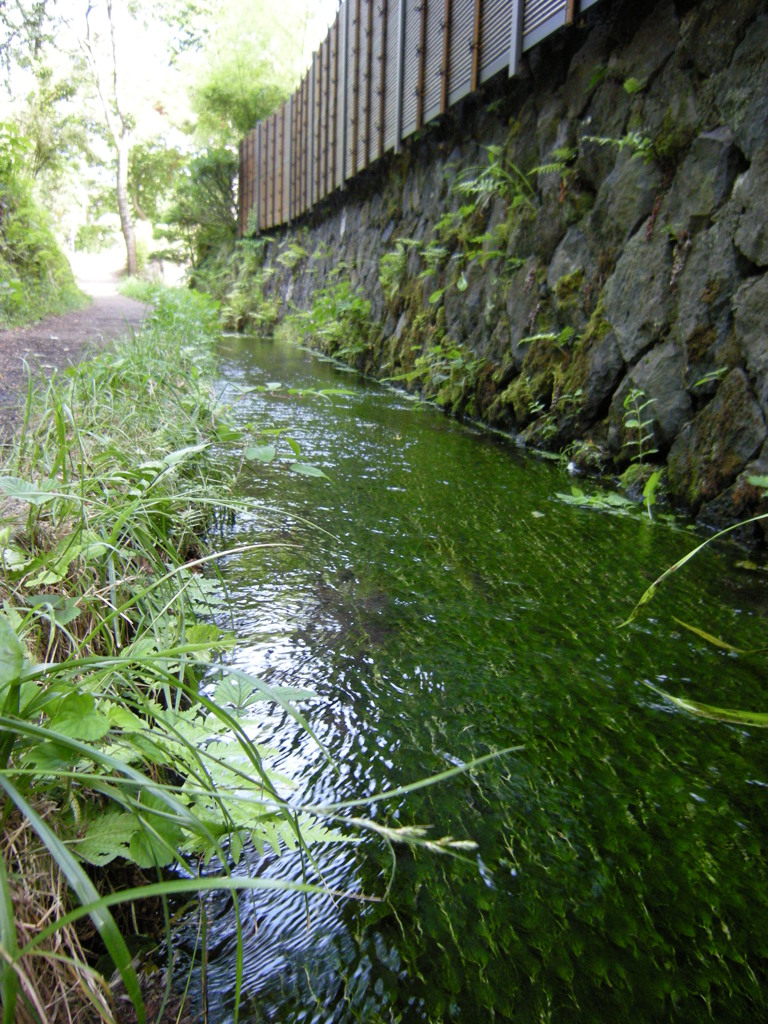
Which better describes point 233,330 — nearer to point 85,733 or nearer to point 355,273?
point 355,273

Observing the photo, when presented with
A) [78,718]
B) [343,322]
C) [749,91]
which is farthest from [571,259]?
[343,322]

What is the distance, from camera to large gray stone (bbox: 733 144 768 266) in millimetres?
2516

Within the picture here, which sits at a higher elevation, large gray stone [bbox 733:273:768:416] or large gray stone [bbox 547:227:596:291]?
large gray stone [bbox 547:227:596:291]

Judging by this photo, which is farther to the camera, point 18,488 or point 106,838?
point 18,488

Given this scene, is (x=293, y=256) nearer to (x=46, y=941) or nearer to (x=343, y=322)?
(x=343, y=322)

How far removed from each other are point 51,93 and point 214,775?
1157 inches

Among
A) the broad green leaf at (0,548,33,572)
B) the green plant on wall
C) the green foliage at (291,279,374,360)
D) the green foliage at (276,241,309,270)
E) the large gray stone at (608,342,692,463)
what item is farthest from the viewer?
the green foliage at (276,241,309,270)

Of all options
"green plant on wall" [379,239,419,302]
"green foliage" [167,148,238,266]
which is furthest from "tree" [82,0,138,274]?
"green plant on wall" [379,239,419,302]

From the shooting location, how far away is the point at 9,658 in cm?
68

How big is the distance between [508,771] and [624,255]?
2.98 meters

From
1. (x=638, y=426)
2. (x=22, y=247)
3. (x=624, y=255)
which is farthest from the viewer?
(x=22, y=247)

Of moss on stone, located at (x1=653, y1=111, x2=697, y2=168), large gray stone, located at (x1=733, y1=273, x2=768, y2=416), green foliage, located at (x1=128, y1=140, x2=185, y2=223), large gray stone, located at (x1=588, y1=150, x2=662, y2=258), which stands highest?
green foliage, located at (x1=128, y1=140, x2=185, y2=223)

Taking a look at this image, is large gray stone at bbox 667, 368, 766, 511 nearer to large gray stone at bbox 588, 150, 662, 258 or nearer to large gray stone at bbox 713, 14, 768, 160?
large gray stone at bbox 713, 14, 768, 160

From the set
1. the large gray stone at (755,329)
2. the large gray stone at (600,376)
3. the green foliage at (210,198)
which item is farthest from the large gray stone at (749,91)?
the green foliage at (210,198)
